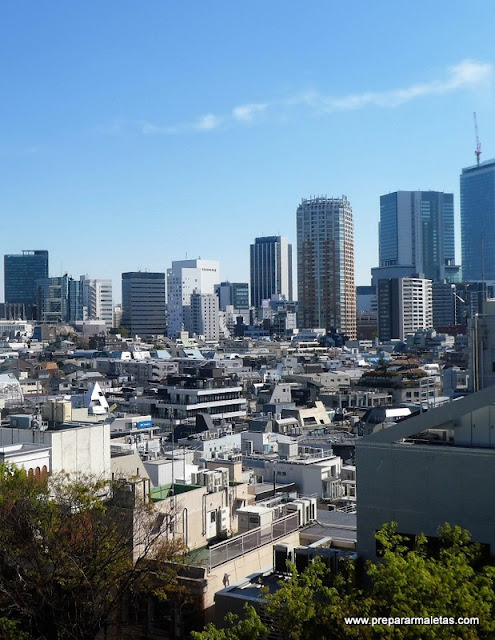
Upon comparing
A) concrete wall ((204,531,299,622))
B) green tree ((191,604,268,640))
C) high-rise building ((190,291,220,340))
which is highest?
high-rise building ((190,291,220,340))

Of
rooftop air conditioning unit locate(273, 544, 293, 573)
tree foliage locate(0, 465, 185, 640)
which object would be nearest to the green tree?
tree foliage locate(0, 465, 185, 640)

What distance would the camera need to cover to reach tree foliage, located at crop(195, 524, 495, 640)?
8.93 m

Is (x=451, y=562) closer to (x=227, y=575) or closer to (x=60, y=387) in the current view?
(x=227, y=575)

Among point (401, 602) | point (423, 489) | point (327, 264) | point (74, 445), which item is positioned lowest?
point (74, 445)

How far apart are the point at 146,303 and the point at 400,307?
60.8 metres

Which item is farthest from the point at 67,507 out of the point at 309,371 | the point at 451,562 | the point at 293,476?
the point at 309,371

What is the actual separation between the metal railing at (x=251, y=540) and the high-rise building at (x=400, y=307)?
6122 inches

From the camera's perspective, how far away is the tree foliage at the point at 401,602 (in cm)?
893

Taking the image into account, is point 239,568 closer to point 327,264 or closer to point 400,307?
point 327,264

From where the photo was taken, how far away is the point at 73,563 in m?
14.0

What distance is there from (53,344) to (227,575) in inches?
5502

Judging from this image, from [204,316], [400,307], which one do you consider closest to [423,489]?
[400,307]

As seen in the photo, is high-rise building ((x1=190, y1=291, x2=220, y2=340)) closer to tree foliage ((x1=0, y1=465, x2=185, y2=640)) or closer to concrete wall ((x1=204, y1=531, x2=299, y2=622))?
concrete wall ((x1=204, y1=531, x2=299, y2=622))

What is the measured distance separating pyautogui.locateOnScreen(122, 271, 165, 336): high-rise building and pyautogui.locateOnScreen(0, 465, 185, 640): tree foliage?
17463 centimetres
